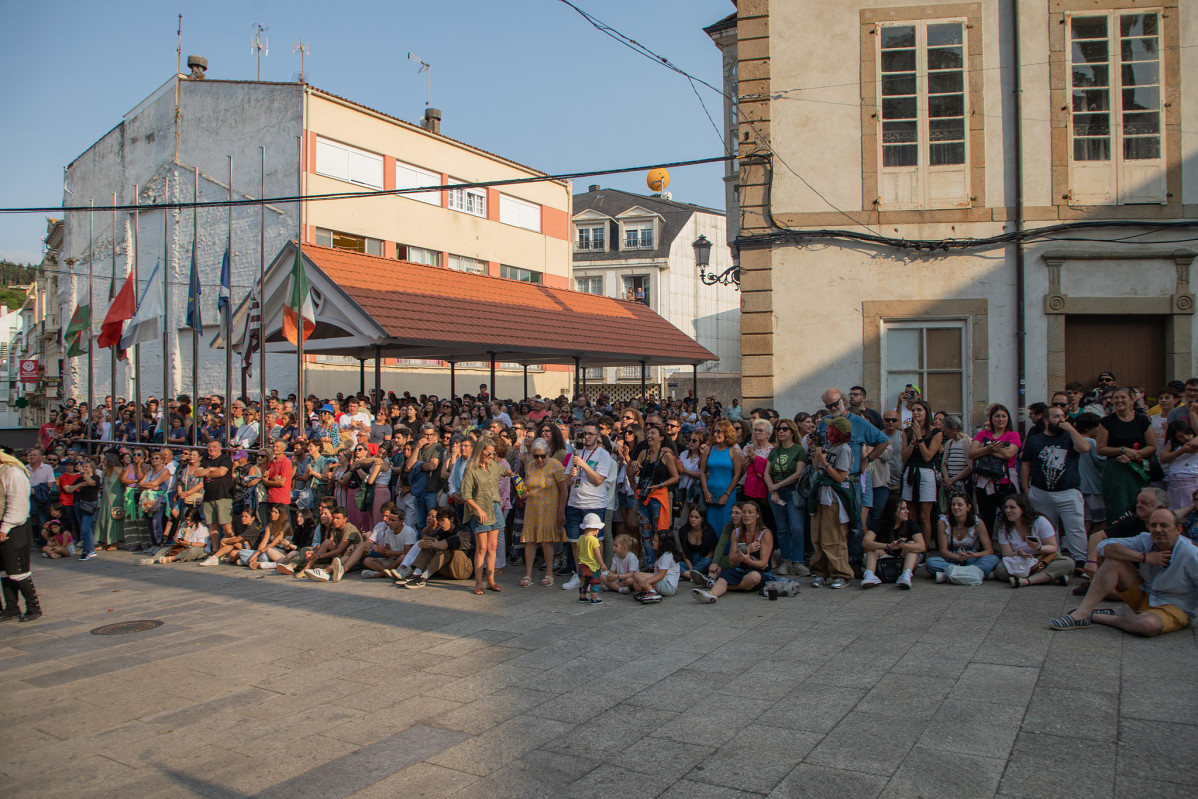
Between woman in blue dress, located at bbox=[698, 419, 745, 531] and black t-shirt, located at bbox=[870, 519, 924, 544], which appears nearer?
black t-shirt, located at bbox=[870, 519, 924, 544]

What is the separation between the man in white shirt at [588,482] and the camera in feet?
31.4

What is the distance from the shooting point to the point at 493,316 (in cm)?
1936

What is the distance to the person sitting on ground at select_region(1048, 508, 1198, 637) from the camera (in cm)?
652

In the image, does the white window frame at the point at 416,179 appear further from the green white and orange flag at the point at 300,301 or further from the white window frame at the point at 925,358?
the white window frame at the point at 925,358

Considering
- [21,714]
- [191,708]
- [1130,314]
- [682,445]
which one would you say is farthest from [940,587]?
[21,714]

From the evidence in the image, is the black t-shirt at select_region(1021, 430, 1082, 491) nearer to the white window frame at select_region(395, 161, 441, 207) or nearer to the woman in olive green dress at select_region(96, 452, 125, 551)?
the woman in olive green dress at select_region(96, 452, 125, 551)

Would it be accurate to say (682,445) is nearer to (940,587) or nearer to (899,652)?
(940,587)

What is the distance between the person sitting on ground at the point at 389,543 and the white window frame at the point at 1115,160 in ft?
32.6

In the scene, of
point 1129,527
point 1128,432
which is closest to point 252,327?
point 1128,432

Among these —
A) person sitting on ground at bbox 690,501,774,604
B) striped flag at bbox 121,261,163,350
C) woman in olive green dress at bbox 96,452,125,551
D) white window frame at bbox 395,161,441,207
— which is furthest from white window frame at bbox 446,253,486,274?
person sitting on ground at bbox 690,501,774,604

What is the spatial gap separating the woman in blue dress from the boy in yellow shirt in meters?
1.49

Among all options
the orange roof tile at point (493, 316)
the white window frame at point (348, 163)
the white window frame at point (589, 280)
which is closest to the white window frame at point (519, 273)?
the white window frame at point (348, 163)

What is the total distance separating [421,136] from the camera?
30078 mm

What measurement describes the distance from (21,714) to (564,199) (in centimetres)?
3282
